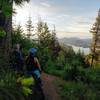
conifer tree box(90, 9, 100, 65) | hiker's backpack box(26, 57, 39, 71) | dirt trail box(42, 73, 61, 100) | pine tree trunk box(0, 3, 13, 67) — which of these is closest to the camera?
hiker's backpack box(26, 57, 39, 71)

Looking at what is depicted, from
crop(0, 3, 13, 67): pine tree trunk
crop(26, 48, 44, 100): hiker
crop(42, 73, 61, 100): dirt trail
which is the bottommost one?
crop(42, 73, 61, 100): dirt trail

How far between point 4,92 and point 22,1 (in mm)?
2239

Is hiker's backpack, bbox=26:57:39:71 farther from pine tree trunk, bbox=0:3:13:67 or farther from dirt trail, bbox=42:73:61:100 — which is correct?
pine tree trunk, bbox=0:3:13:67

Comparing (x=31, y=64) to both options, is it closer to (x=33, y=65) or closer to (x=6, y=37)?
(x=33, y=65)

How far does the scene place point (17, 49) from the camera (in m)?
12.1

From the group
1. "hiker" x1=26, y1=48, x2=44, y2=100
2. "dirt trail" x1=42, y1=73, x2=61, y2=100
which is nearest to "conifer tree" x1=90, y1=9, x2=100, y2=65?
"dirt trail" x1=42, y1=73, x2=61, y2=100

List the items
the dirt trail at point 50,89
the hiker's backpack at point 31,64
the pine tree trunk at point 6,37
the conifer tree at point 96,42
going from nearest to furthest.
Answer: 1. the hiker's backpack at point 31,64
2. the dirt trail at point 50,89
3. the pine tree trunk at point 6,37
4. the conifer tree at point 96,42

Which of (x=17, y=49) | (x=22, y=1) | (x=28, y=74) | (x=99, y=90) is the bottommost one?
(x=99, y=90)

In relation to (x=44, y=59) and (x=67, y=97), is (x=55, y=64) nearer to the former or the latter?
(x=44, y=59)

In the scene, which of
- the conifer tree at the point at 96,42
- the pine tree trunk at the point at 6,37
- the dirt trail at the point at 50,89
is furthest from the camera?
the conifer tree at the point at 96,42

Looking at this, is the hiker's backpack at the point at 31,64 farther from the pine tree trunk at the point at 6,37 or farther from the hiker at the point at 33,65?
the pine tree trunk at the point at 6,37

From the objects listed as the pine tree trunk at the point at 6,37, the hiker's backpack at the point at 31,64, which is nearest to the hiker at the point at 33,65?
Answer: the hiker's backpack at the point at 31,64

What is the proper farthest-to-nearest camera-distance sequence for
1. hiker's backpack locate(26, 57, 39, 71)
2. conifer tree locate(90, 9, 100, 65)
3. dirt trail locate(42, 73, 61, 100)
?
1. conifer tree locate(90, 9, 100, 65)
2. dirt trail locate(42, 73, 61, 100)
3. hiker's backpack locate(26, 57, 39, 71)

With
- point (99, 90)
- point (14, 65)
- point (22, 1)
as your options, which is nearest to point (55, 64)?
point (99, 90)
